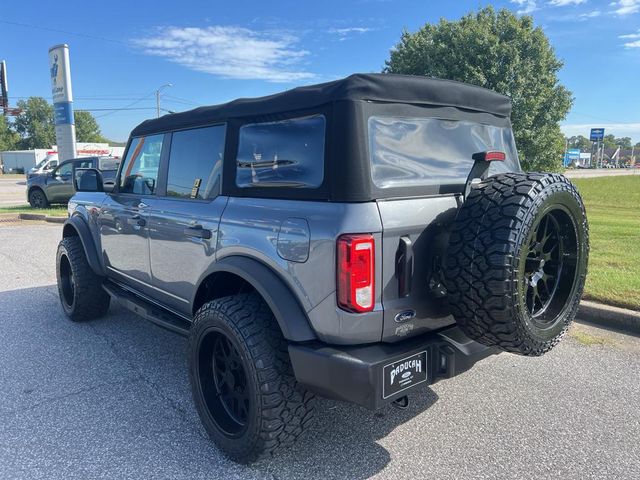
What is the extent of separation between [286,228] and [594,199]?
68.3ft

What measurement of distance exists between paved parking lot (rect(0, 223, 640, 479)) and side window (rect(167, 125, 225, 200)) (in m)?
1.44

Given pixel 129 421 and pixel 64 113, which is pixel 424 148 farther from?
pixel 64 113

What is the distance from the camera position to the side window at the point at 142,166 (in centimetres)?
378

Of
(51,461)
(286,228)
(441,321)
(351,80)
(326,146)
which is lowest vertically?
(51,461)

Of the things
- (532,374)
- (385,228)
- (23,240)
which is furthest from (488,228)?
(23,240)

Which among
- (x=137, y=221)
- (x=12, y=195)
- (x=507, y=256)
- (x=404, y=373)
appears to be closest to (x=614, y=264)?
(x=507, y=256)

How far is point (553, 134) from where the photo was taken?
2147 centimetres

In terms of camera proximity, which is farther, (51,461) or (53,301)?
(53,301)

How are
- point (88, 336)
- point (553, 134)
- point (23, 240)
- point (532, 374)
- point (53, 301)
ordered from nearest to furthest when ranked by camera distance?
point (532, 374)
point (88, 336)
point (53, 301)
point (23, 240)
point (553, 134)

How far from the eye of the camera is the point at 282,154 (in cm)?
263

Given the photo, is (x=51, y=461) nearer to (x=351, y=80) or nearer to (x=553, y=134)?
(x=351, y=80)

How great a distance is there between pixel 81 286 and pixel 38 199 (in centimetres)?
1338

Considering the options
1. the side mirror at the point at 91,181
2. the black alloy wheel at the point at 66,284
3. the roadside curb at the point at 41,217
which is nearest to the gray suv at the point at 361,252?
the side mirror at the point at 91,181

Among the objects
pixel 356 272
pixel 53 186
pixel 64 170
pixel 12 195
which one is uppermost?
pixel 64 170
